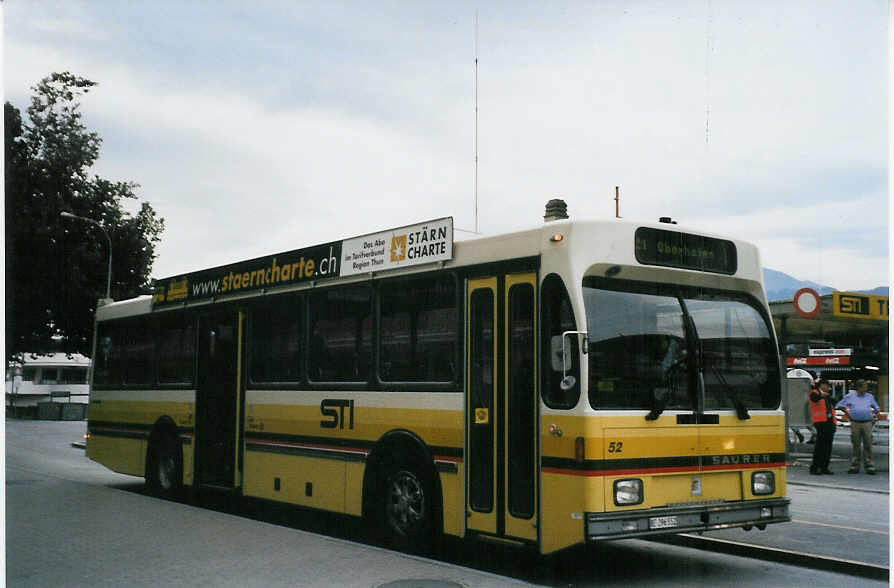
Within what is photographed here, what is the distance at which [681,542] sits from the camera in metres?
9.59

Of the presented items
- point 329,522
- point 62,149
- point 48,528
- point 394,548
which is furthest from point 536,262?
Result: point 62,149

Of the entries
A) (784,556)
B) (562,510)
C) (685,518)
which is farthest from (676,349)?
(784,556)

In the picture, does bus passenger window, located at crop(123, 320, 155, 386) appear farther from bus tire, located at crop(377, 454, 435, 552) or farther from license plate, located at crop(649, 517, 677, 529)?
license plate, located at crop(649, 517, 677, 529)

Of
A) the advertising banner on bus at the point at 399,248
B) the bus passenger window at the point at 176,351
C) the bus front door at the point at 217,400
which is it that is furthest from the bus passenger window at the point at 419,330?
the bus passenger window at the point at 176,351

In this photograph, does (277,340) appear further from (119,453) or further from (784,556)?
(784,556)

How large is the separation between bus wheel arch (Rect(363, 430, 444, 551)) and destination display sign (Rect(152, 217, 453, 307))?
177cm

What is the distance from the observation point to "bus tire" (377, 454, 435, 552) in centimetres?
888

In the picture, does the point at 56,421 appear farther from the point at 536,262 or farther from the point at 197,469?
the point at 536,262

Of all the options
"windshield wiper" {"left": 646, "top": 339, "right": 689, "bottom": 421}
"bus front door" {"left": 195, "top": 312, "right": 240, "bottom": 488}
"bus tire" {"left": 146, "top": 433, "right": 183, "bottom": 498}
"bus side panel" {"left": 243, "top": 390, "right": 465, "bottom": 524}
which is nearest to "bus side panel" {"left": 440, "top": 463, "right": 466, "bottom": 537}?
"bus side panel" {"left": 243, "top": 390, "right": 465, "bottom": 524}

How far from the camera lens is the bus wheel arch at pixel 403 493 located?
8.86 meters

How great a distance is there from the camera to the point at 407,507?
9.20 m

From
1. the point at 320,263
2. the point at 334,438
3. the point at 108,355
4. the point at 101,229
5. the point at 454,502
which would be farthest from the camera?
the point at 101,229

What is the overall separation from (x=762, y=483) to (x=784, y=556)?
0.93 metres

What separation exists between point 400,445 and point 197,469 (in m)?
4.76
